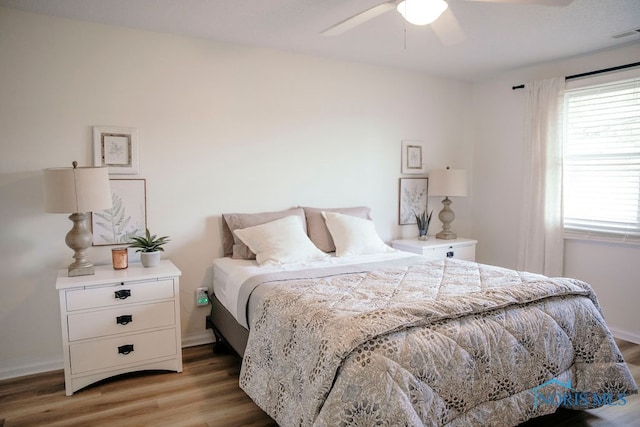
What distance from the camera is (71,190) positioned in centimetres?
249

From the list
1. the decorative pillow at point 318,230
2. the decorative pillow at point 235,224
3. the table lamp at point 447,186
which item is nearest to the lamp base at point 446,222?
the table lamp at point 447,186

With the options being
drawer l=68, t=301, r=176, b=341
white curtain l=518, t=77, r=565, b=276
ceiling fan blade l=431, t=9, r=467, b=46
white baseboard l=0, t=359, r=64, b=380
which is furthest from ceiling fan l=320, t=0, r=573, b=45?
white baseboard l=0, t=359, r=64, b=380

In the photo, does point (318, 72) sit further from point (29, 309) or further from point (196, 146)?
point (29, 309)

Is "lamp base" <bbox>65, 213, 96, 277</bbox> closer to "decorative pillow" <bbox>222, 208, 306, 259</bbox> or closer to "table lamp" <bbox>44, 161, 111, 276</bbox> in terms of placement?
"table lamp" <bbox>44, 161, 111, 276</bbox>

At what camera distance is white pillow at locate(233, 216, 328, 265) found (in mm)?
3008

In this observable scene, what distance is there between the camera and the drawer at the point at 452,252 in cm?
390

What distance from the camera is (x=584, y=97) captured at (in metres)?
3.65

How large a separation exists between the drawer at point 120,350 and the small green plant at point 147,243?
566 mm

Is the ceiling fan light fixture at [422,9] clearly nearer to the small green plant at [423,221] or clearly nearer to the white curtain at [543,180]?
the white curtain at [543,180]

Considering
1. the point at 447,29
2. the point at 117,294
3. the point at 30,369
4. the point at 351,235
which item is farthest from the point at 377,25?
the point at 30,369

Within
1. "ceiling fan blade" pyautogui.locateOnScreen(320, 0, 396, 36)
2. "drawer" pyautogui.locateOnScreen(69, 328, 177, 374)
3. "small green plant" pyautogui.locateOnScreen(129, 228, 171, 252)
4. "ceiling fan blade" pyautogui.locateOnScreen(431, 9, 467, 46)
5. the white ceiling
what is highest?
the white ceiling

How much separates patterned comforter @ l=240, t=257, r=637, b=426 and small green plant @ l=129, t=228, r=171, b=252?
98cm

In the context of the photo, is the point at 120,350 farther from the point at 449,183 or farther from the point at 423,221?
the point at 449,183

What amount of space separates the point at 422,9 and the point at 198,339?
2739mm
